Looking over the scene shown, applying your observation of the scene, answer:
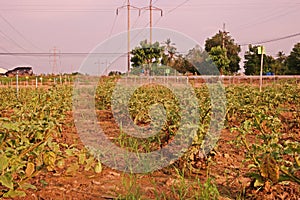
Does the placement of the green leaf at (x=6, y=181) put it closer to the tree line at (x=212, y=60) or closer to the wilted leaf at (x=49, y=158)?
the wilted leaf at (x=49, y=158)

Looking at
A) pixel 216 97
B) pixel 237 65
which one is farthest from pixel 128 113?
pixel 237 65

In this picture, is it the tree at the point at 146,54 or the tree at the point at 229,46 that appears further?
the tree at the point at 229,46

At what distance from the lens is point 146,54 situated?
24.7 metres

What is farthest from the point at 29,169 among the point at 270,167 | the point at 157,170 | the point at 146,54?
the point at 146,54

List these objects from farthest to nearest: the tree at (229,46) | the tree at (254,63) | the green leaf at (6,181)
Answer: the tree at (229,46) → the tree at (254,63) → the green leaf at (6,181)

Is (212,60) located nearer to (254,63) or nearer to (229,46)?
(254,63)

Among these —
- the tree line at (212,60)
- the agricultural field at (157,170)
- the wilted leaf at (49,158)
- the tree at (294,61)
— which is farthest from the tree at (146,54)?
the tree at (294,61)

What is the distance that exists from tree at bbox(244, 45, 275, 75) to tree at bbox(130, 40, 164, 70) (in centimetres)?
1868

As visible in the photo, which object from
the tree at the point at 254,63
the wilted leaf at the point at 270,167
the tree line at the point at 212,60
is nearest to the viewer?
the wilted leaf at the point at 270,167

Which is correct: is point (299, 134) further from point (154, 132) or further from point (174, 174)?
point (174, 174)

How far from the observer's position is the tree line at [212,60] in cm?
2007

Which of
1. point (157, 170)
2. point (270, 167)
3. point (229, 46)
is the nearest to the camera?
point (270, 167)

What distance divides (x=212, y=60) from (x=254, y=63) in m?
11.7

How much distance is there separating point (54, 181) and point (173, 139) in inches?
64.6
